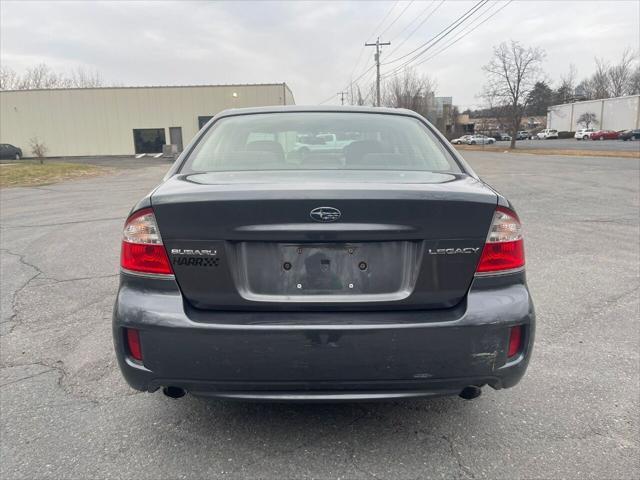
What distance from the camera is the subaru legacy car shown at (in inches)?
75.1

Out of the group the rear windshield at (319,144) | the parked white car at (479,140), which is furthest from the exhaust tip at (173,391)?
the parked white car at (479,140)

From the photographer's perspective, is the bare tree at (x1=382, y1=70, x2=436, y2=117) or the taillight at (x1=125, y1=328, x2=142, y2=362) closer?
the taillight at (x1=125, y1=328, x2=142, y2=362)

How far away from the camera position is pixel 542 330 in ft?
11.8

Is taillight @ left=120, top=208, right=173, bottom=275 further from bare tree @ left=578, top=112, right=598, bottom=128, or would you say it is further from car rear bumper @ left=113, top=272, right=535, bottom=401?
bare tree @ left=578, top=112, right=598, bottom=128

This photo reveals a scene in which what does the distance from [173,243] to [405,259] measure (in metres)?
0.95

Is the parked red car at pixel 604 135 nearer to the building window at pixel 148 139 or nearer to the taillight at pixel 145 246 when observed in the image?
the building window at pixel 148 139

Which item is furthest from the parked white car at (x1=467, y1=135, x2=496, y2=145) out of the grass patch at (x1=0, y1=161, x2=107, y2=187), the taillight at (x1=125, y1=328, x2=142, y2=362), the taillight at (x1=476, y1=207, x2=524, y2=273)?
the taillight at (x1=125, y1=328, x2=142, y2=362)

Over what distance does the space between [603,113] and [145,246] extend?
82.5m

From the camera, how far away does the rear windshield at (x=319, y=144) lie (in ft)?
8.82

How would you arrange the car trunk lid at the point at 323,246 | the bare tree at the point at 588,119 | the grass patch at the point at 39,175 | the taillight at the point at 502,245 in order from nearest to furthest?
1. the car trunk lid at the point at 323,246
2. the taillight at the point at 502,245
3. the grass patch at the point at 39,175
4. the bare tree at the point at 588,119

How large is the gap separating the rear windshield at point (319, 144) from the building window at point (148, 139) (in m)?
40.1

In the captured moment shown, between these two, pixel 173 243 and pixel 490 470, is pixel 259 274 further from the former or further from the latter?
pixel 490 470

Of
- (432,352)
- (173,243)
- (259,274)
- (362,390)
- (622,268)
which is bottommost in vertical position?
(622,268)

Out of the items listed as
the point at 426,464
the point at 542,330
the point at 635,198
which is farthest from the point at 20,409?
the point at 635,198
